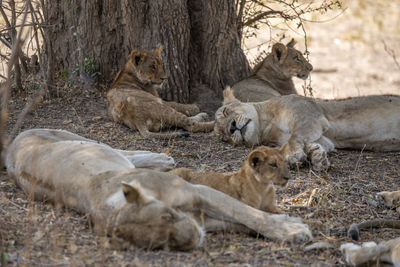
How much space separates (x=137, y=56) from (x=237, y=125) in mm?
1596

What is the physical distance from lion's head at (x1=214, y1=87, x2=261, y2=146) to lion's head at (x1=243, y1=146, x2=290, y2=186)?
6.94 ft

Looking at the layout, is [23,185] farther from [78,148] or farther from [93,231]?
[93,231]


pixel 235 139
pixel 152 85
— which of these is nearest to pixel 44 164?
pixel 235 139

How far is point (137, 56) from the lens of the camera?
23.4ft

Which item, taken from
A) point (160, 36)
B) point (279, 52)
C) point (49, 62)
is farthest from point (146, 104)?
point (279, 52)

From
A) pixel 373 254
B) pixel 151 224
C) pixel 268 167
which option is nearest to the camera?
pixel 151 224

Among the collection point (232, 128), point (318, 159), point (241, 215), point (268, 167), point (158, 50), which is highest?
point (158, 50)

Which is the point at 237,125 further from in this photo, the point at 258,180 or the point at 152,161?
the point at 258,180

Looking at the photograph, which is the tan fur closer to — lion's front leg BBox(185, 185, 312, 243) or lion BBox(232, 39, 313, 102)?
lion's front leg BBox(185, 185, 312, 243)

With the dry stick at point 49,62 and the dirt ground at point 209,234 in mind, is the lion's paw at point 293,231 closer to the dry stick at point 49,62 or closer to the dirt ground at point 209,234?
the dirt ground at point 209,234

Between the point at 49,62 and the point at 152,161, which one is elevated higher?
the point at 49,62

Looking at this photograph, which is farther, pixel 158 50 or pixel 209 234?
pixel 158 50

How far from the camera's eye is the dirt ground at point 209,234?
3486mm

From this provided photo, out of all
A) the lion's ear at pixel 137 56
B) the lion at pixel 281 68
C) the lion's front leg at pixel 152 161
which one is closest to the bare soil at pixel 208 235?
the lion's front leg at pixel 152 161
